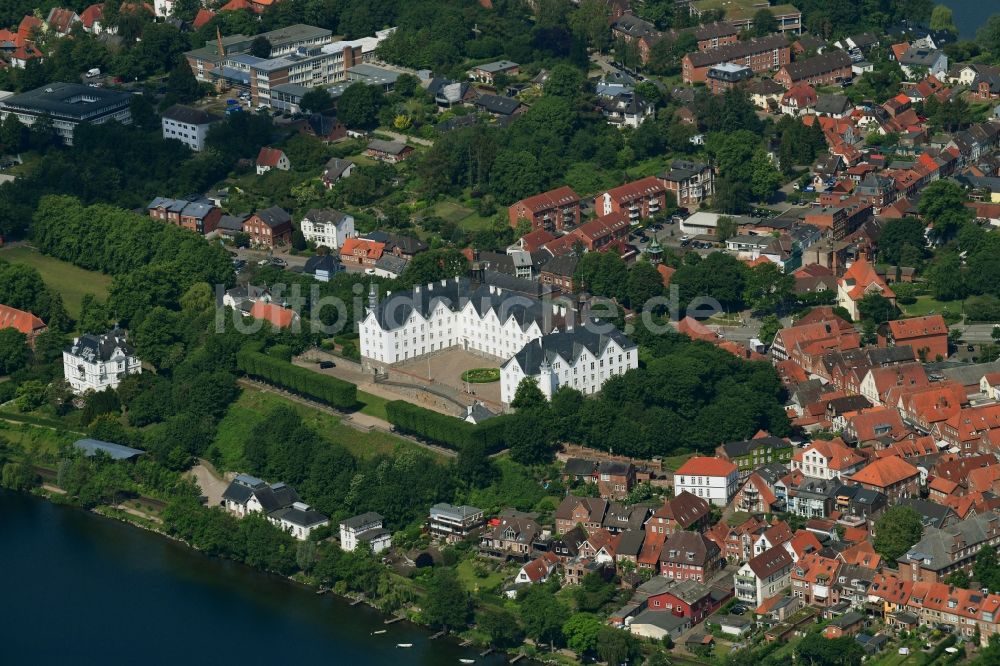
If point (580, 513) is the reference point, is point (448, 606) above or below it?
below

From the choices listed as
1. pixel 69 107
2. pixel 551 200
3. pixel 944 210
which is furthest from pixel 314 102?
pixel 944 210

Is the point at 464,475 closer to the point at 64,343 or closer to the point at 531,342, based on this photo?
the point at 531,342

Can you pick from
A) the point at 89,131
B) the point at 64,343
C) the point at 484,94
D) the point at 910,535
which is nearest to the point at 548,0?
the point at 484,94

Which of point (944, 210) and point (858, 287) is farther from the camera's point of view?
point (944, 210)

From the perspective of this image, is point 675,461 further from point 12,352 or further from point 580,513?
point 12,352

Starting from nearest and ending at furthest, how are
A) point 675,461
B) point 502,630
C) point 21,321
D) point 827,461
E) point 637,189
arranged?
point 502,630, point 827,461, point 675,461, point 21,321, point 637,189

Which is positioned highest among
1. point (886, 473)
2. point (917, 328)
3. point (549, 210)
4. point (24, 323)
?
point (886, 473)
